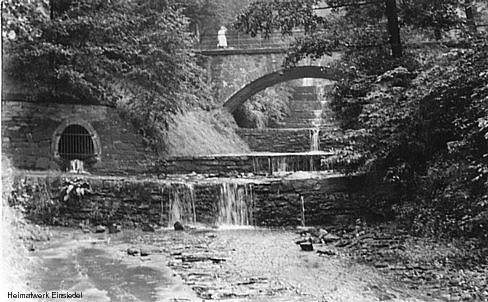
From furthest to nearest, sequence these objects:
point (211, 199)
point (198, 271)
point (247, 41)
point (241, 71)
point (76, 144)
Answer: point (247, 41)
point (241, 71)
point (76, 144)
point (211, 199)
point (198, 271)

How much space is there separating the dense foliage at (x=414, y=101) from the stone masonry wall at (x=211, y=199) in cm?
50

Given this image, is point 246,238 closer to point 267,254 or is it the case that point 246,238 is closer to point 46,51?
point 267,254

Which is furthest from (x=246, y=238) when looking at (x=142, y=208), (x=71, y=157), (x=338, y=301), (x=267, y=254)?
(x=71, y=157)

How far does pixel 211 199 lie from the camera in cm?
1020

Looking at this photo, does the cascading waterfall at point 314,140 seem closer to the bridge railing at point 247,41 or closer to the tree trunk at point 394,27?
the bridge railing at point 247,41

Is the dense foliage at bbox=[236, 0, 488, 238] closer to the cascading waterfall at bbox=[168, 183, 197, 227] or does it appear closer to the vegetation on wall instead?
the cascading waterfall at bbox=[168, 183, 197, 227]

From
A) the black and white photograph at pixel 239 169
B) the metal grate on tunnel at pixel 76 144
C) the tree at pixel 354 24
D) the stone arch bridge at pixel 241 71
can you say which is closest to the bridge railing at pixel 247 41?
the stone arch bridge at pixel 241 71

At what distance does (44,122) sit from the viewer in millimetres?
11797

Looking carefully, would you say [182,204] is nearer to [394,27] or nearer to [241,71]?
[394,27]

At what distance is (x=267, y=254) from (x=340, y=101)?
430 centimetres

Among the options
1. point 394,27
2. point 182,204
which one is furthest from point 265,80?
point 182,204

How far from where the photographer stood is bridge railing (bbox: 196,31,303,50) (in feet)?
68.8

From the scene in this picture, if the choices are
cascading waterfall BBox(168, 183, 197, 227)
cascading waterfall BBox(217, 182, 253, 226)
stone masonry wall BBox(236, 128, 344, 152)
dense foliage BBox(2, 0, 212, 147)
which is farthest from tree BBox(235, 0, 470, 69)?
stone masonry wall BBox(236, 128, 344, 152)

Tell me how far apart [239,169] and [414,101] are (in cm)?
631
